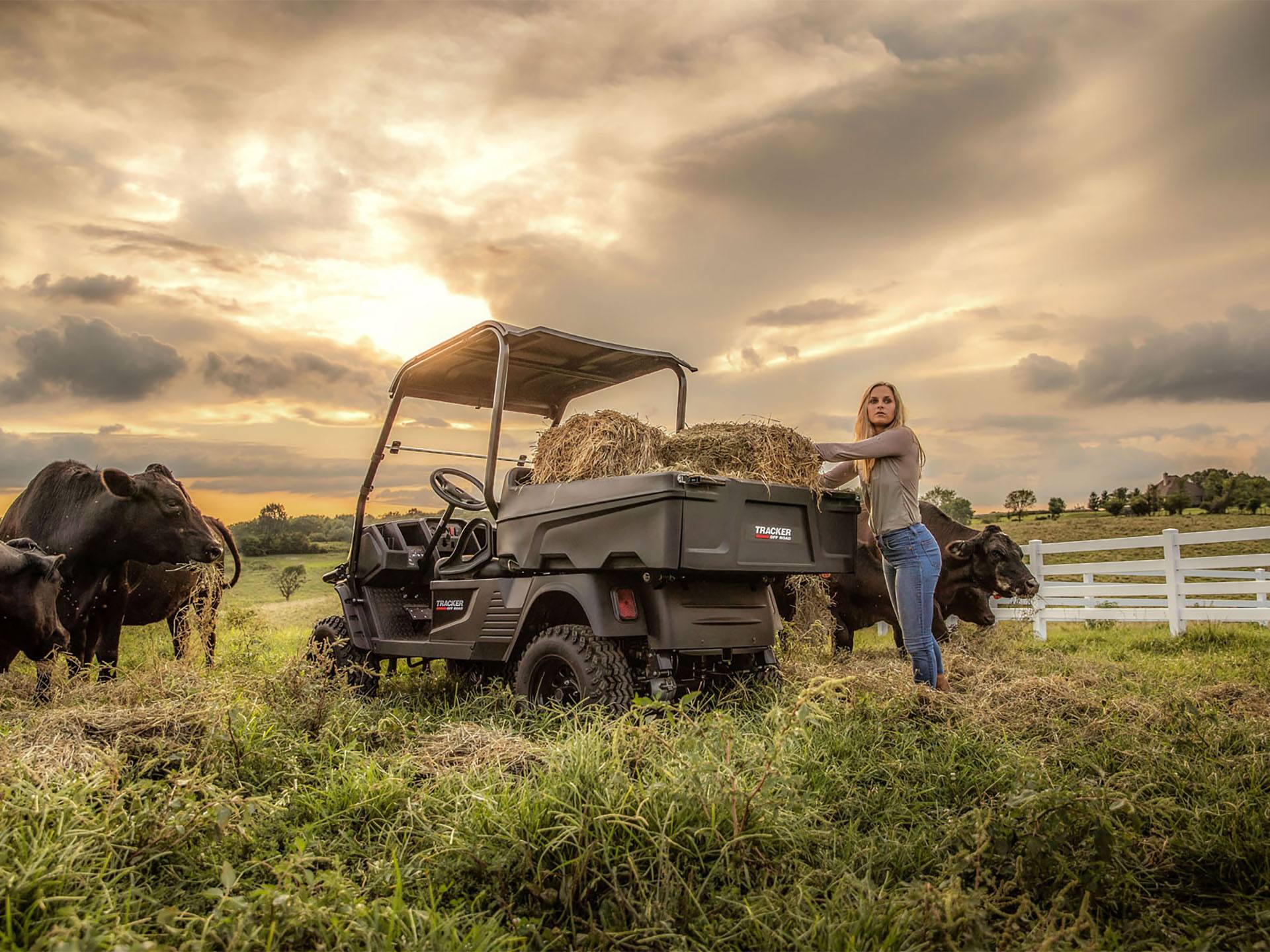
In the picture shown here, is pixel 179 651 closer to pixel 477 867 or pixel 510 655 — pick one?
pixel 510 655

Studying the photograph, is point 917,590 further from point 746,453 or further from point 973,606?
point 973,606

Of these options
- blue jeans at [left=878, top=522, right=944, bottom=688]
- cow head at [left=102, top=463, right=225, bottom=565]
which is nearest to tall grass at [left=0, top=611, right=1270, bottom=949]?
blue jeans at [left=878, top=522, right=944, bottom=688]

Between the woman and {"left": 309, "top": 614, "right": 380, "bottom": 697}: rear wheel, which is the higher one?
the woman

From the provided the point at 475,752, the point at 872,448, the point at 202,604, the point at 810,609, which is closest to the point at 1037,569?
the point at 810,609

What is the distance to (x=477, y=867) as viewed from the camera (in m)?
2.67

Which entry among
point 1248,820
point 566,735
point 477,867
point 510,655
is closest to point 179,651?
point 510,655

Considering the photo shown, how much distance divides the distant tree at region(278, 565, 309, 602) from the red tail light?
82.2 feet

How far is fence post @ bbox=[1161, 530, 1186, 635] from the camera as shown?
434 inches

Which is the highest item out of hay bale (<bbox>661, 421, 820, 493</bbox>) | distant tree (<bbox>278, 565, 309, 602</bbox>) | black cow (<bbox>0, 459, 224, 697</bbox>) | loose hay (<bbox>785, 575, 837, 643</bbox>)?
hay bale (<bbox>661, 421, 820, 493</bbox>)

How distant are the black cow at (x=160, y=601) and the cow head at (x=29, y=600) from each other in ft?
6.69

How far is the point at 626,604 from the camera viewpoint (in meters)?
4.61

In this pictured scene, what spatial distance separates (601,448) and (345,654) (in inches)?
131

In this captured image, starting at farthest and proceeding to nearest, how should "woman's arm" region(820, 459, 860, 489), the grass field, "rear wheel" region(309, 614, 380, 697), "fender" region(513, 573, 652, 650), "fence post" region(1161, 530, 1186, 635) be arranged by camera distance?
"fence post" region(1161, 530, 1186, 635) → "rear wheel" region(309, 614, 380, 697) → "woman's arm" region(820, 459, 860, 489) → "fender" region(513, 573, 652, 650) → the grass field

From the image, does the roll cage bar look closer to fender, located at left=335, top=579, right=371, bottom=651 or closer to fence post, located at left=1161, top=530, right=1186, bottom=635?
fender, located at left=335, top=579, right=371, bottom=651
